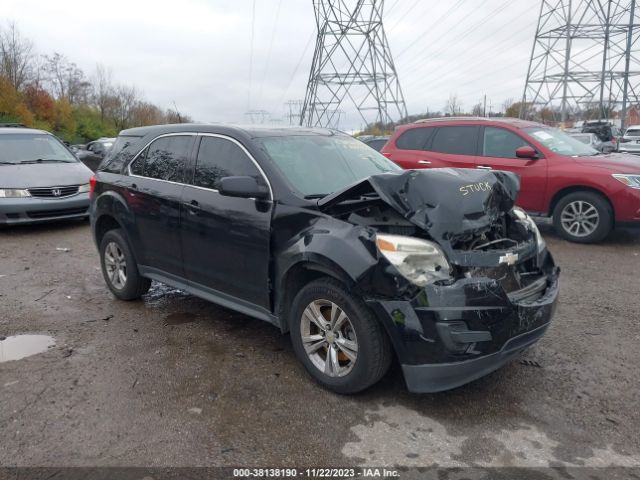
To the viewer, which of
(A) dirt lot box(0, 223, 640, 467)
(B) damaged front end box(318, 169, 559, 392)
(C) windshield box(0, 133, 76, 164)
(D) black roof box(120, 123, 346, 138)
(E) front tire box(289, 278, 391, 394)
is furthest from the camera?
(C) windshield box(0, 133, 76, 164)

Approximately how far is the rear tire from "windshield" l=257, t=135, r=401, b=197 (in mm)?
4007

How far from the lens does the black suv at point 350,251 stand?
293 centimetres

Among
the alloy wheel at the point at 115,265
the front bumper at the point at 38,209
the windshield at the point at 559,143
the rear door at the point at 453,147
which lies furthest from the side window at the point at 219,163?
the front bumper at the point at 38,209

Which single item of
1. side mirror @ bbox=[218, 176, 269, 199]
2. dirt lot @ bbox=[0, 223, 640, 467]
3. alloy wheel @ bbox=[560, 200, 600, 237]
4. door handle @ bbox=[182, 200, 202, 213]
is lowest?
dirt lot @ bbox=[0, 223, 640, 467]

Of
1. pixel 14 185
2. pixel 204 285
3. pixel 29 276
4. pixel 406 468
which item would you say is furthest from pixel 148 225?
pixel 14 185

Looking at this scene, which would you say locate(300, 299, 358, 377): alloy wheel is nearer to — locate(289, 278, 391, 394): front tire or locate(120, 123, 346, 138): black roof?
locate(289, 278, 391, 394): front tire

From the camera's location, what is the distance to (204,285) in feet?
14.1

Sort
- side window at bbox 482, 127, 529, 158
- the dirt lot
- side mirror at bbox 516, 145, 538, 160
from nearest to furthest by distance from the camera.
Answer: the dirt lot
side mirror at bbox 516, 145, 538, 160
side window at bbox 482, 127, 529, 158

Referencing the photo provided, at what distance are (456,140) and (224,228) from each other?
557 cm

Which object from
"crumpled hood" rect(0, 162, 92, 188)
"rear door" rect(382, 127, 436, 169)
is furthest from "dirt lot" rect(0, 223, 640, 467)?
"crumpled hood" rect(0, 162, 92, 188)

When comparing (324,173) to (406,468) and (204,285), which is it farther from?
(406,468)

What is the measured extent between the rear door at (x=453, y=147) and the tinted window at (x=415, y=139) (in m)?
0.11

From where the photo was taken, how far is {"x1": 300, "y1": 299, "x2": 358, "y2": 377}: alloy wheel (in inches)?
127

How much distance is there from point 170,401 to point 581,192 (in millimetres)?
6441
